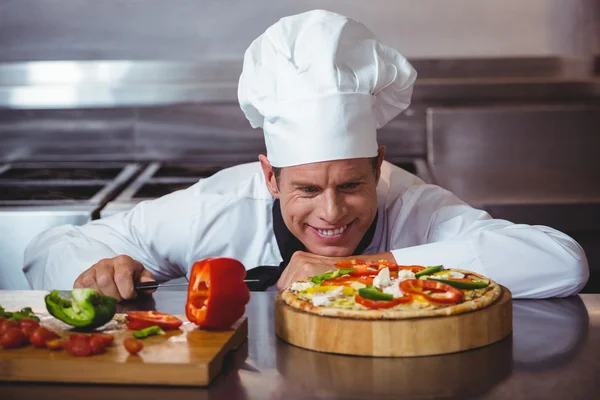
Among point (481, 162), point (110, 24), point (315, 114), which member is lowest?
point (481, 162)

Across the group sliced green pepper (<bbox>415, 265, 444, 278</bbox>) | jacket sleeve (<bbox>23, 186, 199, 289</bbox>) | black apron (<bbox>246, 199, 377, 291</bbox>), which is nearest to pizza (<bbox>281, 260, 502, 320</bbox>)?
sliced green pepper (<bbox>415, 265, 444, 278</bbox>)

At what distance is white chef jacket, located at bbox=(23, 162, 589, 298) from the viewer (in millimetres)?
2137

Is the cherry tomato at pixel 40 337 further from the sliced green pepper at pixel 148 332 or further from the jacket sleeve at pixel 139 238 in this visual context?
the jacket sleeve at pixel 139 238

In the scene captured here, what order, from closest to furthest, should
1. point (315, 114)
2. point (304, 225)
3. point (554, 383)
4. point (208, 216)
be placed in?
point (554, 383), point (315, 114), point (304, 225), point (208, 216)

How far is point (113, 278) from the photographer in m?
1.75

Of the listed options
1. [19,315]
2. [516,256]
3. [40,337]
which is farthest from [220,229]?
[40,337]

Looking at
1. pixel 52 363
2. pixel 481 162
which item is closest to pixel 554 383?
pixel 52 363

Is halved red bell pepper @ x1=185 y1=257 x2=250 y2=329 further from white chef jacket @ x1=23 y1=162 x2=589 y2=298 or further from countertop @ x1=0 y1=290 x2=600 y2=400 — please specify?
white chef jacket @ x1=23 y1=162 x2=589 y2=298

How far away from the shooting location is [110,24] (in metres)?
3.40

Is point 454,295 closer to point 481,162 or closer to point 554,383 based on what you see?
point 554,383

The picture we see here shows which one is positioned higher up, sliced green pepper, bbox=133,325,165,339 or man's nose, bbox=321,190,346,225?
man's nose, bbox=321,190,346,225

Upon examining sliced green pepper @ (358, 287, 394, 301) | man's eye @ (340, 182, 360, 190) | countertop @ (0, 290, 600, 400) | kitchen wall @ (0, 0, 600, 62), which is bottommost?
countertop @ (0, 290, 600, 400)

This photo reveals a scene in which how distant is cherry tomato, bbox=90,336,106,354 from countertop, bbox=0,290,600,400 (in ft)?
0.17

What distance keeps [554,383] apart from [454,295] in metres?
0.23
